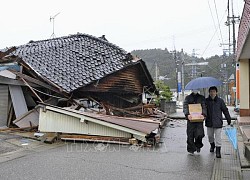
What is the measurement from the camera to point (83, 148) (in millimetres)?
7969

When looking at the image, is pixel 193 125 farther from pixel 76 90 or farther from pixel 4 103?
A: pixel 4 103

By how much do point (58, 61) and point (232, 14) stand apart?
78.1ft

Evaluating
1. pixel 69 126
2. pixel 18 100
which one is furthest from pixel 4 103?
pixel 69 126

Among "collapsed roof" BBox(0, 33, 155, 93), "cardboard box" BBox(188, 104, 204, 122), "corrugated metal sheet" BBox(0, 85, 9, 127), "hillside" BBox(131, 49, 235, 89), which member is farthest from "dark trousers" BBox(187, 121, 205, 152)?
"hillside" BBox(131, 49, 235, 89)

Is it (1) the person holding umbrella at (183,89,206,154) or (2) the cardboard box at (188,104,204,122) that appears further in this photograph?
(1) the person holding umbrella at (183,89,206,154)

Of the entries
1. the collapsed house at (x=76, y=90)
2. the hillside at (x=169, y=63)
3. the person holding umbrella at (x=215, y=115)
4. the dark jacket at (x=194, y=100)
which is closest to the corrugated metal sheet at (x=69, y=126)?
the collapsed house at (x=76, y=90)

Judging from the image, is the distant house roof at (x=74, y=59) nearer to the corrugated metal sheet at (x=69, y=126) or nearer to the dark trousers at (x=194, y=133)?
the corrugated metal sheet at (x=69, y=126)

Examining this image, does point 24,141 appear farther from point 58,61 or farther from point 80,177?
point 58,61

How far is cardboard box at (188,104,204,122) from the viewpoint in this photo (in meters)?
6.94

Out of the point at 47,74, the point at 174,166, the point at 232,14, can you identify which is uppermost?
the point at 232,14

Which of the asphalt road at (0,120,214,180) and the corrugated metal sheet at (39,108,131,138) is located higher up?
the corrugated metal sheet at (39,108,131,138)

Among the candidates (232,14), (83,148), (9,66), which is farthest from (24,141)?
(232,14)

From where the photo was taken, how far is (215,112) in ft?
22.8

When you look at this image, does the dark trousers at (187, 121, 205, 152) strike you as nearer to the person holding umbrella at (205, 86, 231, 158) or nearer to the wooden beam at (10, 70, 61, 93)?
the person holding umbrella at (205, 86, 231, 158)
